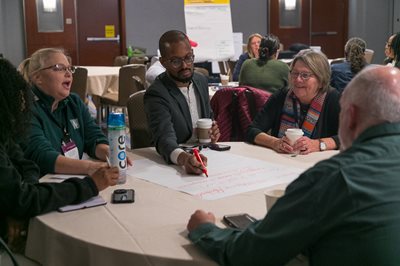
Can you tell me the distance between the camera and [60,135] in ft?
8.42

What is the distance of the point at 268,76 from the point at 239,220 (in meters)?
3.95

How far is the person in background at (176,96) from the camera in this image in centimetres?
278

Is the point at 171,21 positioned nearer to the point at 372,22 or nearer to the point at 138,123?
the point at 372,22

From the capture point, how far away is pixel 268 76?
17.8 ft

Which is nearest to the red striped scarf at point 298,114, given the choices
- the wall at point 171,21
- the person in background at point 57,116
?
the person in background at point 57,116

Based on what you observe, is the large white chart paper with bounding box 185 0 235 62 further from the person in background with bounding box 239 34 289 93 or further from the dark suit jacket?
the dark suit jacket

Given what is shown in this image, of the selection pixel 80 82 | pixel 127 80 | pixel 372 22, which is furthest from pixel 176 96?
pixel 372 22

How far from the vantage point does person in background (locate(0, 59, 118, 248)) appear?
1654 millimetres

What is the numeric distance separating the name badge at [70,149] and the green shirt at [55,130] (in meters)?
0.03

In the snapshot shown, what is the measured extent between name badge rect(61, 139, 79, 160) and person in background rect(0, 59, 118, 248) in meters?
0.59

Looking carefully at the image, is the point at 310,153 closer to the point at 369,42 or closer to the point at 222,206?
the point at 222,206

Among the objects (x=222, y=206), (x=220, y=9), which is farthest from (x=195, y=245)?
(x=220, y=9)

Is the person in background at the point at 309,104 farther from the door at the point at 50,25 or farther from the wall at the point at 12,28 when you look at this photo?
the wall at the point at 12,28

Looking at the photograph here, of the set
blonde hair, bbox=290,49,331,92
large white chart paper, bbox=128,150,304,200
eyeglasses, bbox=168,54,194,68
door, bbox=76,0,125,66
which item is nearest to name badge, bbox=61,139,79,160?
large white chart paper, bbox=128,150,304,200
